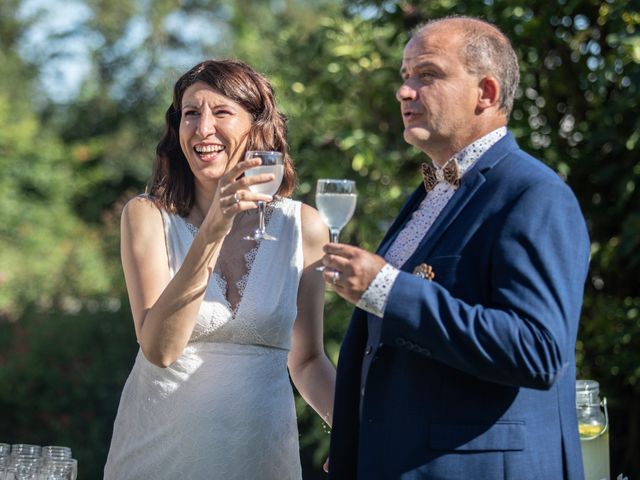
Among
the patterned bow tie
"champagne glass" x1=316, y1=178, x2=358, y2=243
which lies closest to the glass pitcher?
the patterned bow tie

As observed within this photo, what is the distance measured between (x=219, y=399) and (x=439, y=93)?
123 centimetres

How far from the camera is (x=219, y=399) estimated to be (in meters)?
2.98

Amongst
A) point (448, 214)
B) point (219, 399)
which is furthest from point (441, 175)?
point (219, 399)

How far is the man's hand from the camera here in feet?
7.33

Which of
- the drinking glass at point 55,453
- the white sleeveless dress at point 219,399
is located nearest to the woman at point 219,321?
the white sleeveless dress at point 219,399

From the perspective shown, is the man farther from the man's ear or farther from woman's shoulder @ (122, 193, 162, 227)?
woman's shoulder @ (122, 193, 162, 227)

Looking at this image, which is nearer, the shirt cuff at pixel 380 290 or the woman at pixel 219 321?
the shirt cuff at pixel 380 290

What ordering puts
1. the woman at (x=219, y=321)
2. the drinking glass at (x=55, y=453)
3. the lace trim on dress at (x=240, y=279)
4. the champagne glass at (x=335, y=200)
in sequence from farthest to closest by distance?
the lace trim on dress at (x=240, y=279) → the woman at (x=219, y=321) → the drinking glass at (x=55, y=453) → the champagne glass at (x=335, y=200)

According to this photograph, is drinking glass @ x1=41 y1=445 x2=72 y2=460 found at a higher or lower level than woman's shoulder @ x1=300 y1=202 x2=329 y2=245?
lower

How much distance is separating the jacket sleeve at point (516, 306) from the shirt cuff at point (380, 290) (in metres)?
0.02

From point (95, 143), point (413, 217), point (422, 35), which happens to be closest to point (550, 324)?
point (413, 217)

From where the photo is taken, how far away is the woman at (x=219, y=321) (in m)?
2.95

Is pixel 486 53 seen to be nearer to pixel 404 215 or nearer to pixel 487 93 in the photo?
pixel 487 93

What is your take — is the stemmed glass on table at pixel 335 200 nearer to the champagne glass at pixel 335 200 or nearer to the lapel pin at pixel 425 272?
the champagne glass at pixel 335 200
